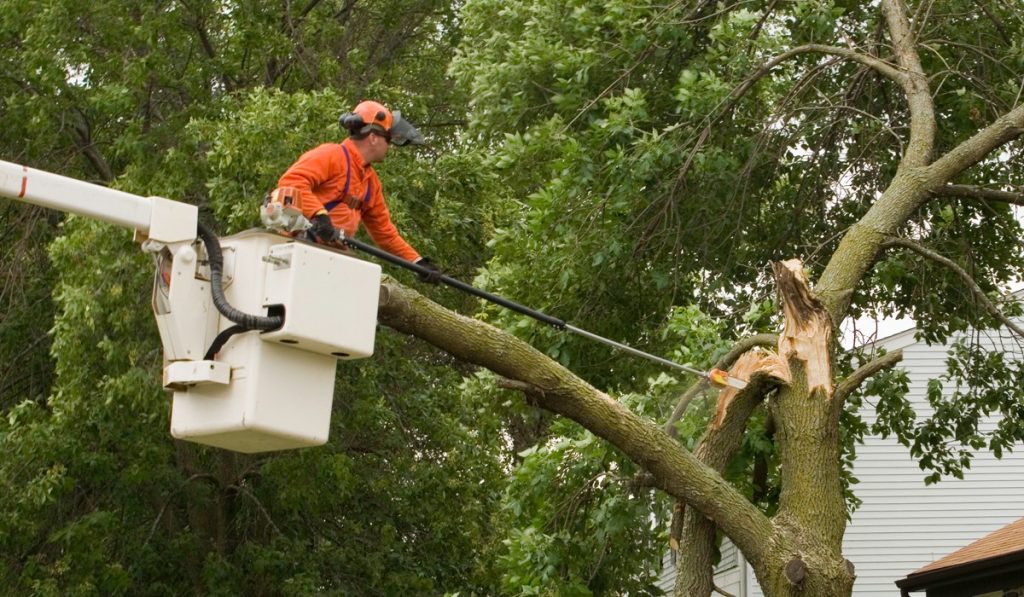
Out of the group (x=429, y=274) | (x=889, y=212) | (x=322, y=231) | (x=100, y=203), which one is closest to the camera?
(x=100, y=203)

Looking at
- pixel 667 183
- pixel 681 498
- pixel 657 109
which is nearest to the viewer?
pixel 681 498

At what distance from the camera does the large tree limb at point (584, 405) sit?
6883 millimetres

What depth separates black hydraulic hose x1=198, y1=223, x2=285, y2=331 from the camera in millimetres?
5457

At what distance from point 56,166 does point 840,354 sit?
9037 millimetres

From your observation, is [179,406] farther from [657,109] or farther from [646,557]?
[657,109]

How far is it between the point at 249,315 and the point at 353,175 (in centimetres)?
152

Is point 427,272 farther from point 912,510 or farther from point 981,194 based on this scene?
point 912,510

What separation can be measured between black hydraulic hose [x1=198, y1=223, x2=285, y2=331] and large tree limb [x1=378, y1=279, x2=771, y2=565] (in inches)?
44.6

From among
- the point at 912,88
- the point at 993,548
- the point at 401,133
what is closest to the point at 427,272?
the point at 401,133

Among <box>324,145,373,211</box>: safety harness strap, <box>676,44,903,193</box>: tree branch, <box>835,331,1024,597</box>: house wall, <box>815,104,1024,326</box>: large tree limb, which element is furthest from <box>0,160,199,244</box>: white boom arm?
<box>835,331,1024,597</box>: house wall

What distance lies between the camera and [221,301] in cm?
556

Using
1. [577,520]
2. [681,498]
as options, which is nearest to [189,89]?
[577,520]

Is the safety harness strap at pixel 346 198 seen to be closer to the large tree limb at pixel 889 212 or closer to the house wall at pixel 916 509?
the large tree limb at pixel 889 212

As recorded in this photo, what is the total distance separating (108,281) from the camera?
14.3 metres
